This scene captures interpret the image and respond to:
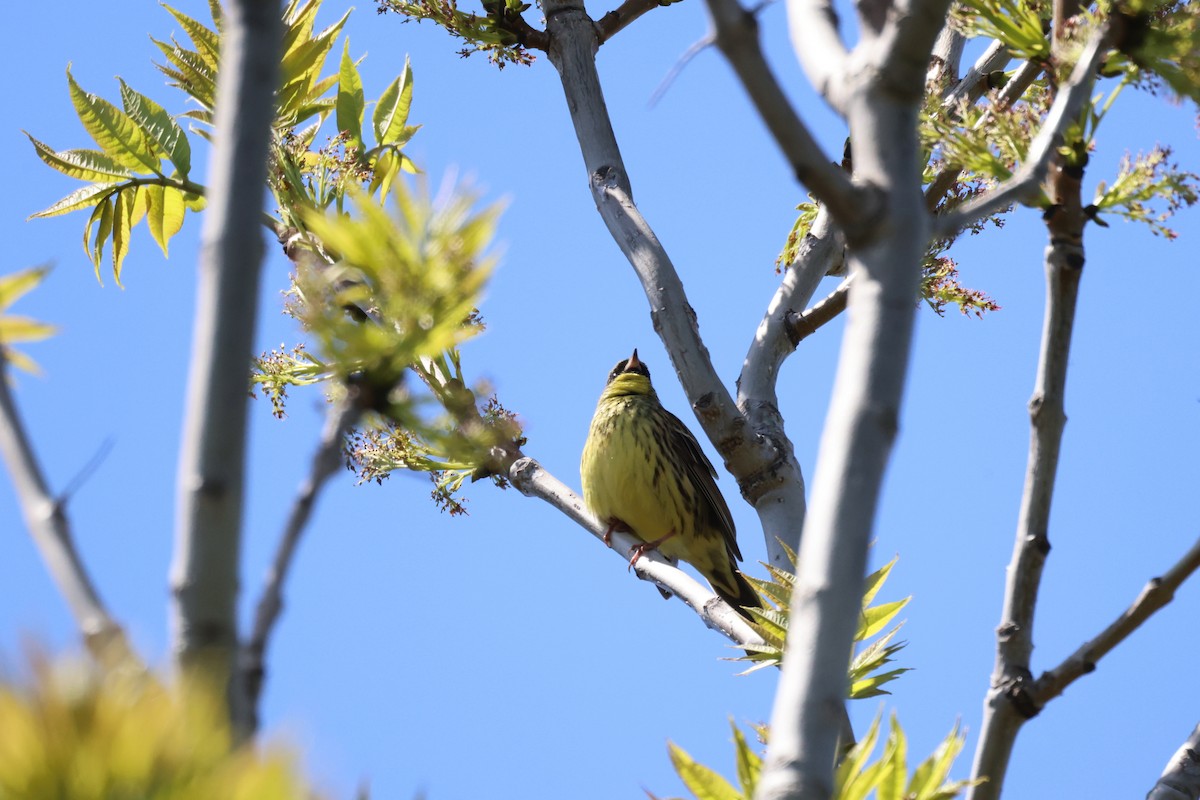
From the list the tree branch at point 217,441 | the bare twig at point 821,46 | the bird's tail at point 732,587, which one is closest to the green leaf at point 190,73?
the bare twig at point 821,46

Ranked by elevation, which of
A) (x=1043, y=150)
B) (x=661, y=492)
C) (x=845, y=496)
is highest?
(x=661, y=492)

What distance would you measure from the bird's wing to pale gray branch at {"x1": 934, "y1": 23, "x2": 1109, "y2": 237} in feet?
13.5

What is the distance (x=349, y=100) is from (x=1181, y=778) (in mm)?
2869

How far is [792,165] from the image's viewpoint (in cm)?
151

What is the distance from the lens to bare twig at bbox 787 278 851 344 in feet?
12.5

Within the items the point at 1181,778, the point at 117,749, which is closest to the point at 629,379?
the point at 1181,778

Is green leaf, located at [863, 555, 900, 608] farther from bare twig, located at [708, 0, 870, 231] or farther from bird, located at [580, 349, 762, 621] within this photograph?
bird, located at [580, 349, 762, 621]

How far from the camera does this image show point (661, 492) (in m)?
5.94

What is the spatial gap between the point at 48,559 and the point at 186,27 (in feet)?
9.81

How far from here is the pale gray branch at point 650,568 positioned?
3.06 meters

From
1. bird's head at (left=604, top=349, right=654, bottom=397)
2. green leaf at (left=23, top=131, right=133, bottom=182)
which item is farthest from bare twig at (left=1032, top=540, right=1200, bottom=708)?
bird's head at (left=604, top=349, right=654, bottom=397)

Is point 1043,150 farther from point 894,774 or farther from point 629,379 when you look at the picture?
point 629,379

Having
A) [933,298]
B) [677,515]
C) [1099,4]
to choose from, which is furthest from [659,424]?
[1099,4]

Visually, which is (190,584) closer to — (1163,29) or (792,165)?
(792,165)
